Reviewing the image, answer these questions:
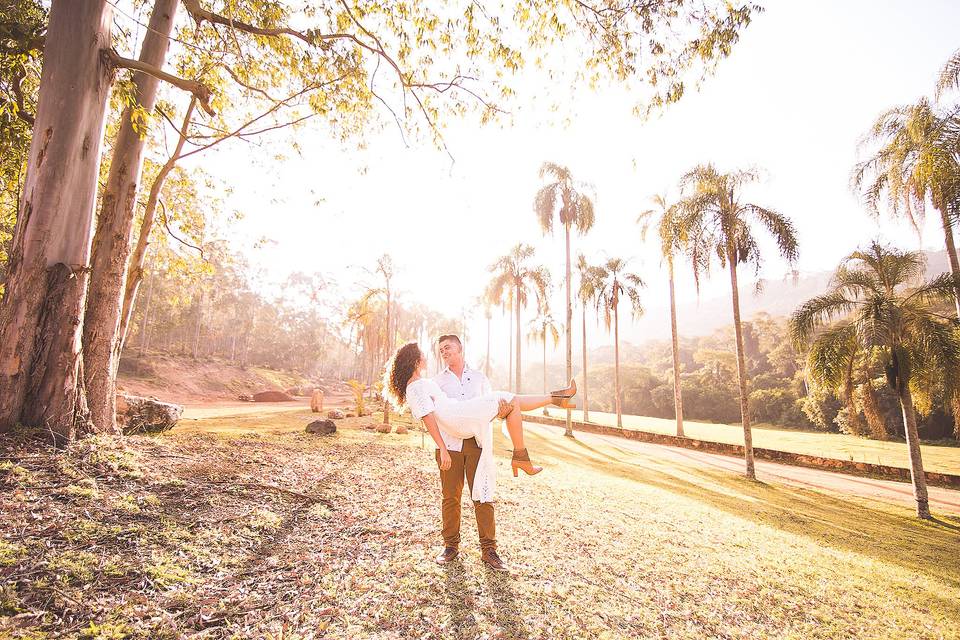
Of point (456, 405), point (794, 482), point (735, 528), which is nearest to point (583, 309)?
point (794, 482)

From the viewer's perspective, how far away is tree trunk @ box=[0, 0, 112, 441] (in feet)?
14.3

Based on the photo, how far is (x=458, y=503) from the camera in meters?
3.85

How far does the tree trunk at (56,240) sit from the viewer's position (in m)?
4.35

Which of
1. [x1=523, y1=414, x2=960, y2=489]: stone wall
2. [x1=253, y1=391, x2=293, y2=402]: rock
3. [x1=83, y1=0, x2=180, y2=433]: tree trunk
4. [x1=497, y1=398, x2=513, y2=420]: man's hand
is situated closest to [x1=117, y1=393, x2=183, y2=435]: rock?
[x1=83, y1=0, x2=180, y2=433]: tree trunk

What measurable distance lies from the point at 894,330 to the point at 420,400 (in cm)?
1465

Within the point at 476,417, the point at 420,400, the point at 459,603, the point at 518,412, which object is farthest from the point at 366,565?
the point at 518,412

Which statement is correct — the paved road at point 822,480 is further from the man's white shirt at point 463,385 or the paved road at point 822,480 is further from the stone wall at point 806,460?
the man's white shirt at point 463,385

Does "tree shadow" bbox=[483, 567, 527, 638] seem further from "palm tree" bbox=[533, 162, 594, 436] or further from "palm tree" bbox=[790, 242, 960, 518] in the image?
"palm tree" bbox=[533, 162, 594, 436]

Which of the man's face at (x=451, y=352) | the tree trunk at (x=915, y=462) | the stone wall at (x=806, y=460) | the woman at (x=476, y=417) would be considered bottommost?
the stone wall at (x=806, y=460)

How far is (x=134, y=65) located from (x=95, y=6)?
0.81m

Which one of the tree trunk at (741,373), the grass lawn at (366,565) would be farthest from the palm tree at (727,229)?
the grass lawn at (366,565)

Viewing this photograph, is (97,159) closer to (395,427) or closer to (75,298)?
(75,298)

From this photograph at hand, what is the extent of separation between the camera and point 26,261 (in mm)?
4449

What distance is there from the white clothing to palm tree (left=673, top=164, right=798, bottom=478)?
13523mm
